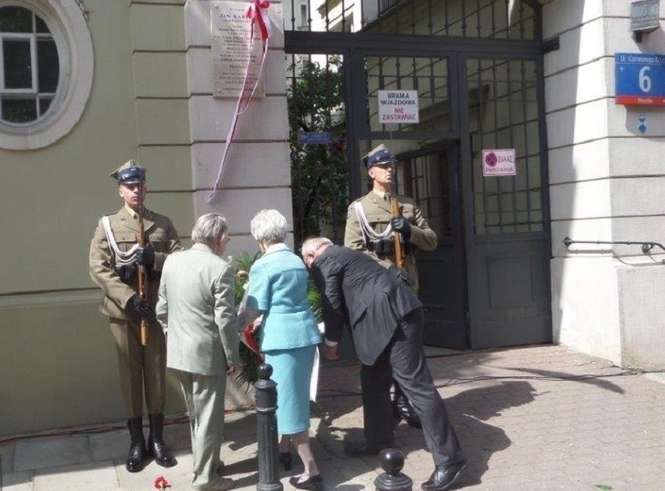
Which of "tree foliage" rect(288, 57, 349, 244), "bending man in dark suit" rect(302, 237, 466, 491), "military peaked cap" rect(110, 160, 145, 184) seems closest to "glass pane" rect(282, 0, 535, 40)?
"tree foliage" rect(288, 57, 349, 244)

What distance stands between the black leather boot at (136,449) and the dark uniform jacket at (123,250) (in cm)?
74

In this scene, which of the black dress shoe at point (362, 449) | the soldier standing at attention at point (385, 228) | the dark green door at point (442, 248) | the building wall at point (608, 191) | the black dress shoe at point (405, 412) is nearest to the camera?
the black dress shoe at point (362, 449)

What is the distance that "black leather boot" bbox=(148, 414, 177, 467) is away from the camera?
5371mm

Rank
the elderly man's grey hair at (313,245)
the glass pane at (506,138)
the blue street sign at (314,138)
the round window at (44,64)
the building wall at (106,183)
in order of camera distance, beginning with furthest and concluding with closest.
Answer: the glass pane at (506,138), the blue street sign at (314,138), the round window at (44,64), the building wall at (106,183), the elderly man's grey hair at (313,245)

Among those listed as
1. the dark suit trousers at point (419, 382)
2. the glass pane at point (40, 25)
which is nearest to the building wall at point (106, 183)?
the glass pane at point (40, 25)

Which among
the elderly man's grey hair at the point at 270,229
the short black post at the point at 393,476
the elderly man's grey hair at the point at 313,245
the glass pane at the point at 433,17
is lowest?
the short black post at the point at 393,476

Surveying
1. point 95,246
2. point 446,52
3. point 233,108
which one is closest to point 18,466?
Result: point 95,246

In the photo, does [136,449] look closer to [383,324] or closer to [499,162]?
[383,324]

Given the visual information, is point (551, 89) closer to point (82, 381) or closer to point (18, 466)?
point (82, 381)

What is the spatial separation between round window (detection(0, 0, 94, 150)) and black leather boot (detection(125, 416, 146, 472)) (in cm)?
240

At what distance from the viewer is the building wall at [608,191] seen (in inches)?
298

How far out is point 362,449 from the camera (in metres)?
5.47

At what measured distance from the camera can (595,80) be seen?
7.75 metres

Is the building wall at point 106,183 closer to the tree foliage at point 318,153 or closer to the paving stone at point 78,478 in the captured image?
the paving stone at point 78,478
